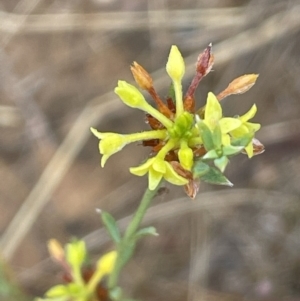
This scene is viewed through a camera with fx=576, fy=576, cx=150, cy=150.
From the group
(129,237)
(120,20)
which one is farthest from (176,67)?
(120,20)

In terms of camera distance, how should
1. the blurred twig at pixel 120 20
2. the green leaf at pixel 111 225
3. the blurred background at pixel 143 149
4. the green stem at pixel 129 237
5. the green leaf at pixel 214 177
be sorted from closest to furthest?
the green leaf at pixel 214 177, the green stem at pixel 129 237, the green leaf at pixel 111 225, the blurred background at pixel 143 149, the blurred twig at pixel 120 20

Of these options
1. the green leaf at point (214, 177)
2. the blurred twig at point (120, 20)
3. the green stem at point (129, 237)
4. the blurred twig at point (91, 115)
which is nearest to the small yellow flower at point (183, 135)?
the green leaf at point (214, 177)

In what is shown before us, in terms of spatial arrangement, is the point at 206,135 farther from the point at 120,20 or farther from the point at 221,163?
the point at 120,20

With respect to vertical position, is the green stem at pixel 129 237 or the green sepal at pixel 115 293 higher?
the green stem at pixel 129 237

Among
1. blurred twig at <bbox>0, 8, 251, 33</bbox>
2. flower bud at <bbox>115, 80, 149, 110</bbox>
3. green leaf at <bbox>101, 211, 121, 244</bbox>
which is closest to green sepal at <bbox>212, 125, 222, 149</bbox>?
flower bud at <bbox>115, 80, 149, 110</bbox>

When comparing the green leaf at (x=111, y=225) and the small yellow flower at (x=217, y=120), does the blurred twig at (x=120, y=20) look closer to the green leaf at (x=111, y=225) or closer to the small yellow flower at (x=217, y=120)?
the green leaf at (x=111, y=225)

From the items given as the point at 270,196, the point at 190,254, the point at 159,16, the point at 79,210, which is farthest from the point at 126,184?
the point at 159,16

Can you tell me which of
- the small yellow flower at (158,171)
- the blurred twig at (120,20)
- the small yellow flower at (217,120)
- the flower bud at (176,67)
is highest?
the blurred twig at (120,20)

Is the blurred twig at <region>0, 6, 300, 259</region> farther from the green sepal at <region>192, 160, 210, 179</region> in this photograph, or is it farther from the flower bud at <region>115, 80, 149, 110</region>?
the green sepal at <region>192, 160, 210, 179</region>
